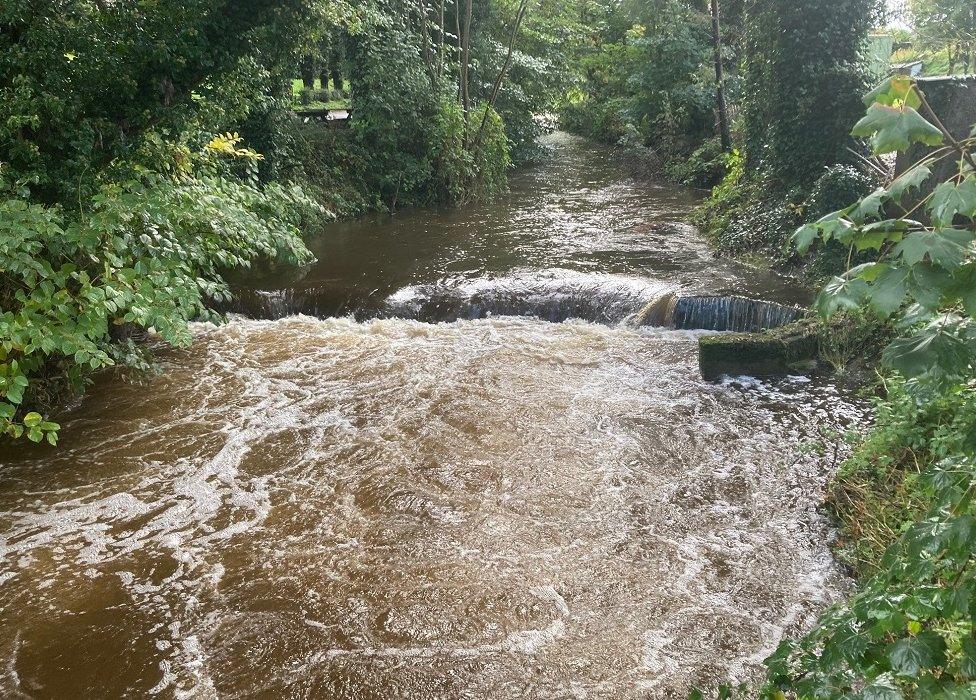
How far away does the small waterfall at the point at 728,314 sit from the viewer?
8805 millimetres

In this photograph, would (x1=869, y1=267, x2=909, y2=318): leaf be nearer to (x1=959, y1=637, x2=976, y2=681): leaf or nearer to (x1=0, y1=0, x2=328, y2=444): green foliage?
(x1=959, y1=637, x2=976, y2=681): leaf

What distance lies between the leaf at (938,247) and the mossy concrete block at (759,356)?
19.6ft

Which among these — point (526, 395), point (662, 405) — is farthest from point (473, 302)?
point (662, 405)

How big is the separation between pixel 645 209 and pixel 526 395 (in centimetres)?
891

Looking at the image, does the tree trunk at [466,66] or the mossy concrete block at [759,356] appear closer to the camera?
the mossy concrete block at [759,356]

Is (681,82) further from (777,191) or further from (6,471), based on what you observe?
(6,471)

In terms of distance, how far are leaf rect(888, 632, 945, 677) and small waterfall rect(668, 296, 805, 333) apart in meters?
7.16

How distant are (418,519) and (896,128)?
14.0 ft

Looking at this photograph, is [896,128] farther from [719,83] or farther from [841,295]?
[719,83]

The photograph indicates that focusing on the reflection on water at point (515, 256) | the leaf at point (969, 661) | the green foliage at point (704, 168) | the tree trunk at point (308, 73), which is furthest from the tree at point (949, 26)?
the tree trunk at point (308, 73)

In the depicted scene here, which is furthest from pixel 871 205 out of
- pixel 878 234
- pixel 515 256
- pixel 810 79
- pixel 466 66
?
pixel 466 66

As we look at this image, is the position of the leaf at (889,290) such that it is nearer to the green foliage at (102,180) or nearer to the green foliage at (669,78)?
the green foliage at (102,180)

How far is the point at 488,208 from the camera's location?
51.2ft

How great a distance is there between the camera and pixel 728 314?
8984 millimetres
